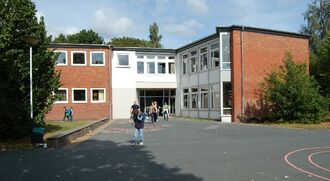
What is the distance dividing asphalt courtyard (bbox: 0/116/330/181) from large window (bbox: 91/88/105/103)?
88.4ft

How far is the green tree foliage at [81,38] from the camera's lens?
225ft

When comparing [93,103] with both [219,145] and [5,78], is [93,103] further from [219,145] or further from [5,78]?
[219,145]

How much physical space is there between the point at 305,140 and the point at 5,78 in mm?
12946

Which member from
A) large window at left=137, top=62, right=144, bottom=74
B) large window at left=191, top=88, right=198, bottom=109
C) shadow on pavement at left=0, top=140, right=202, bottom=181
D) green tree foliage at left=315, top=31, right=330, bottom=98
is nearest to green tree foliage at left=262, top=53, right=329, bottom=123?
green tree foliage at left=315, top=31, right=330, bottom=98

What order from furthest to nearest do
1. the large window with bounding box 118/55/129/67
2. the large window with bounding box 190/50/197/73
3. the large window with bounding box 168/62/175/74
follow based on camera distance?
the large window with bounding box 168/62/175/74 → the large window with bounding box 118/55/129/67 → the large window with bounding box 190/50/197/73

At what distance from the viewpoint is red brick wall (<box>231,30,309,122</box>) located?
112 ft

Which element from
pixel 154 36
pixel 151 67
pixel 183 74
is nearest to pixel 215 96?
pixel 183 74

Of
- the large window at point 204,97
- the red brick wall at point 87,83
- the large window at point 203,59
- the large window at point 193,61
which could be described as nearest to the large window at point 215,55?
the large window at point 203,59

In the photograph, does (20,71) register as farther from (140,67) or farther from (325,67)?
(325,67)

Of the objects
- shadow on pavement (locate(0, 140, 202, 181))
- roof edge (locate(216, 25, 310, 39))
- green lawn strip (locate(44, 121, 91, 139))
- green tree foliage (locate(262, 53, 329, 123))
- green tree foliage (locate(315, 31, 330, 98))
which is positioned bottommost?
shadow on pavement (locate(0, 140, 202, 181))

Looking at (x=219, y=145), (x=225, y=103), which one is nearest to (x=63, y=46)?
(x=225, y=103)

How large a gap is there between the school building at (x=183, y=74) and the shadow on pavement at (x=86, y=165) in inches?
795

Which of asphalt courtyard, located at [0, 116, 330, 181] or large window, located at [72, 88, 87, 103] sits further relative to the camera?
large window, located at [72, 88, 87, 103]

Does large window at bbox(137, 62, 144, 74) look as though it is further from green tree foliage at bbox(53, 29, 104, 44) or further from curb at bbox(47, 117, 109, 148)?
green tree foliage at bbox(53, 29, 104, 44)
